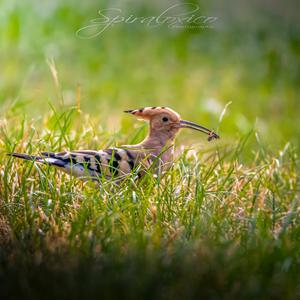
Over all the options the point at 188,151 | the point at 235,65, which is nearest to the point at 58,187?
the point at 188,151

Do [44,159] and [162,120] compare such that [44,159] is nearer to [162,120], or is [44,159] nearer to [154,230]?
[154,230]

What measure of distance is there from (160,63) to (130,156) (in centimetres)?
546

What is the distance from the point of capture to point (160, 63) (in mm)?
10320

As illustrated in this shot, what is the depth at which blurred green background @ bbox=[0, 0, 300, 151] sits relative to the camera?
917cm

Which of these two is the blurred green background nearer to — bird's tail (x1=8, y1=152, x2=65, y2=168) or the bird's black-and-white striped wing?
the bird's black-and-white striped wing

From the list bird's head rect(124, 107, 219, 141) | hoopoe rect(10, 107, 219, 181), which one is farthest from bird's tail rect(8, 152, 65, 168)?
bird's head rect(124, 107, 219, 141)

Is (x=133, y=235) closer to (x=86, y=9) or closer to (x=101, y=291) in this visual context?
(x=101, y=291)

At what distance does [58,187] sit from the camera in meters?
4.67

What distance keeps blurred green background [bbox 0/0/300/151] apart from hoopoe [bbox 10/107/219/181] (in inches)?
118

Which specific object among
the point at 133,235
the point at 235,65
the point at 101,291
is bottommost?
the point at 101,291

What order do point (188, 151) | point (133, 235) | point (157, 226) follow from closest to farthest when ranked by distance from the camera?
point (133, 235) < point (157, 226) < point (188, 151)

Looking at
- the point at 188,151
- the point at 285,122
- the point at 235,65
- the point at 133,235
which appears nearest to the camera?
the point at 133,235

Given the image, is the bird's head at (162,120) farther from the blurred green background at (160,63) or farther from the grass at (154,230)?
the blurred green background at (160,63)

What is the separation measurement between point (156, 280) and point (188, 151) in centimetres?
214
